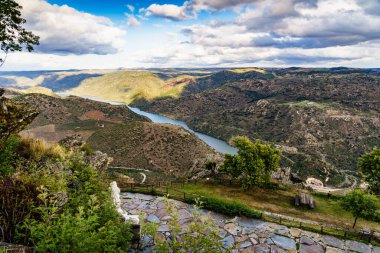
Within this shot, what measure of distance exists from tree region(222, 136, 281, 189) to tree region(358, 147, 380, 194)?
818 cm

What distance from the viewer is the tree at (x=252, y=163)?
18781 millimetres

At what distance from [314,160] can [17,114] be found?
11741 centimetres

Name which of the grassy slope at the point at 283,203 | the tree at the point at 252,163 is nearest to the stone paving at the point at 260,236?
the grassy slope at the point at 283,203

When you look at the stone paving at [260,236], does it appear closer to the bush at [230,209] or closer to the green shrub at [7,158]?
the bush at [230,209]

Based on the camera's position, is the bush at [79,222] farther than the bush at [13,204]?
No

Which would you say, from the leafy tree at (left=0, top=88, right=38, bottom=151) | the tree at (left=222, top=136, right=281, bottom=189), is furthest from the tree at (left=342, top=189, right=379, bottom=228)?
the leafy tree at (left=0, top=88, right=38, bottom=151)

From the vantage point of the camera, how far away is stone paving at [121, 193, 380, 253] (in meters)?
10.1

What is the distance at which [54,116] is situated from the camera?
355 feet

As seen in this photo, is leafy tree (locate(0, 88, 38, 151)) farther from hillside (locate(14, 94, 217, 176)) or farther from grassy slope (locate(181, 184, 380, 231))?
hillside (locate(14, 94, 217, 176))

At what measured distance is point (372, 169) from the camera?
22.0m

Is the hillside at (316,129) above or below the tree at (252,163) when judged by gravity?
below

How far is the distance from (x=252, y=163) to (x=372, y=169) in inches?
425

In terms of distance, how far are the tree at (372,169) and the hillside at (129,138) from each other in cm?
3511

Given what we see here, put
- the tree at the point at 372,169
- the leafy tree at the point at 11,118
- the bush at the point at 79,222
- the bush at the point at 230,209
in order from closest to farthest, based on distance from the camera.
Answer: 1. the bush at the point at 79,222
2. the leafy tree at the point at 11,118
3. the bush at the point at 230,209
4. the tree at the point at 372,169
